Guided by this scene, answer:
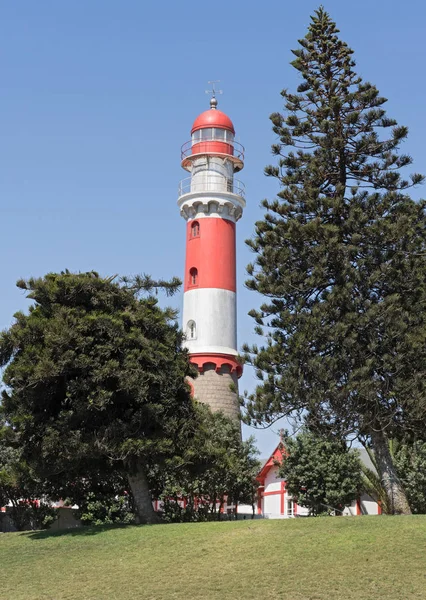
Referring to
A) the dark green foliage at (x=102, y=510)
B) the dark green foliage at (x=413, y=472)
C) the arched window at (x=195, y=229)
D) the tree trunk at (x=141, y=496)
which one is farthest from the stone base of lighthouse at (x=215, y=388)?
the tree trunk at (x=141, y=496)

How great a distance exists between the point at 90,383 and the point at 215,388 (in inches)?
583

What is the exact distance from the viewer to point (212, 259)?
123 feet

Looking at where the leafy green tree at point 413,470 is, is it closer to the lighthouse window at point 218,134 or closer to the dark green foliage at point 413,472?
the dark green foliage at point 413,472

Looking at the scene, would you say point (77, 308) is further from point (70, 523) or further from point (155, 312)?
point (70, 523)

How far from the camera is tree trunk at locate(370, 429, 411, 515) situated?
23500 millimetres

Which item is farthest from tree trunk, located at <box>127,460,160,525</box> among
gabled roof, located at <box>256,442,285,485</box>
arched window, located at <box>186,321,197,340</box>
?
gabled roof, located at <box>256,442,285,485</box>

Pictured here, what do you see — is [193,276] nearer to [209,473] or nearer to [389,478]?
[209,473]

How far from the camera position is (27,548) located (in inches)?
836

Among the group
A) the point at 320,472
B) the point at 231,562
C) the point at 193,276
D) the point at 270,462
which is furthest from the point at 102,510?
the point at 270,462

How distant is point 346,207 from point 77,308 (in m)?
9.09

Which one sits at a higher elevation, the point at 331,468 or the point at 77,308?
the point at 77,308

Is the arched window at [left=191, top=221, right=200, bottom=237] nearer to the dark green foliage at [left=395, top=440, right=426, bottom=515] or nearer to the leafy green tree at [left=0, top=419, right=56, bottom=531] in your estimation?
the leafy green tree at [left=0, top=419, right=56, bottom=531]

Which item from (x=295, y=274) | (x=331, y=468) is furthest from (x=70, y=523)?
(x=295, y=274)

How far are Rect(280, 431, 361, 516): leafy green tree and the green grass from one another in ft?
42.9
